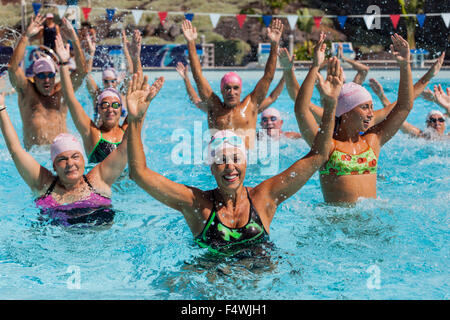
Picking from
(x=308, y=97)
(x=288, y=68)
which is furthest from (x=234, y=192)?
(x=288, y=68)

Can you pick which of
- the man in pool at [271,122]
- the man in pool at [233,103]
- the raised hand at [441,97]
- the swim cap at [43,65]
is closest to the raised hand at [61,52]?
the swim cap at [43,65]

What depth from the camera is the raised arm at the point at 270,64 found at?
5.83 meters

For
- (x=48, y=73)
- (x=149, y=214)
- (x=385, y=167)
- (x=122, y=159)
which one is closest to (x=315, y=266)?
(x=122, y=159)

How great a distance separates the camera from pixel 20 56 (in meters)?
6.85

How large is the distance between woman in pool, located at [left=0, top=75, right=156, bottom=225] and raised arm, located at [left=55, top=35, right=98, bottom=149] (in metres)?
0.80

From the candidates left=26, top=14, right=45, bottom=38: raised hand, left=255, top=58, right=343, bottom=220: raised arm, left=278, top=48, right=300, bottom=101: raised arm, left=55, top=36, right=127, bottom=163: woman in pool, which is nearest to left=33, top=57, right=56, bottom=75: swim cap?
left=26, top=14, right=45, bottom=38: raised hand

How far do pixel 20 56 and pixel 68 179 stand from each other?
282 centimetres

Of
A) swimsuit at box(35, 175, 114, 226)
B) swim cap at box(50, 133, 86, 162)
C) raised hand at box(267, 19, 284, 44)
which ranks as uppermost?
raised hand at box(267, 19, 284, 44)

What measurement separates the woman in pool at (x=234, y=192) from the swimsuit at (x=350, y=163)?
3.78 feet

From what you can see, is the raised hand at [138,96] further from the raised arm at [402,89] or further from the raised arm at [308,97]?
the raised arm at [402,89]

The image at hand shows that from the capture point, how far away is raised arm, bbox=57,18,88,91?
6.14 meters

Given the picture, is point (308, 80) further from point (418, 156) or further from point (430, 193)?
point (418, 156)

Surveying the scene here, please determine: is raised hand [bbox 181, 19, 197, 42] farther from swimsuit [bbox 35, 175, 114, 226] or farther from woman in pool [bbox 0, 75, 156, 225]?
swimsuit [bbox 35, 175, 114, 226]

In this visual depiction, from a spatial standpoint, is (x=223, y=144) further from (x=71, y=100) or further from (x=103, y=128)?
(x=103, y=128)
